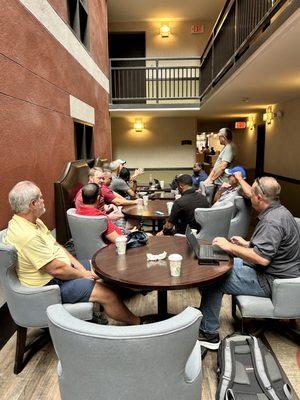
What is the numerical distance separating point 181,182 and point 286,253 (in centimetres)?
141

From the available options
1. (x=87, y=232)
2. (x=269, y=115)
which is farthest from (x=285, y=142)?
(x=87, y=232)

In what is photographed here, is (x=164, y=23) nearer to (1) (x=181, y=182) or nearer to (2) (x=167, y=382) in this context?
(1) (x=181, y=182)

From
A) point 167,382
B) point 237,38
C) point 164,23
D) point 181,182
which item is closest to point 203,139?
point 164,23

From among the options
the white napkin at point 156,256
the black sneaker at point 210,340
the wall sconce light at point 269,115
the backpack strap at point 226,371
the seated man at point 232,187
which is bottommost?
the black sneaker at point 210,340

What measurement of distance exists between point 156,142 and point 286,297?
879 centimetres

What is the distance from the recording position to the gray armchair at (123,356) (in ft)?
3.21

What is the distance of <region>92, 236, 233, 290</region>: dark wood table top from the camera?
1.77 m

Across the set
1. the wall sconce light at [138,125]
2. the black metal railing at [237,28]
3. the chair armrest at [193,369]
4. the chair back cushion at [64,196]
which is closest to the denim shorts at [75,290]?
the chair armrest at [193,369]

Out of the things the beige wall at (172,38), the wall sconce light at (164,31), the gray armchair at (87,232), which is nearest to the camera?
the gray armchair at (87,232)

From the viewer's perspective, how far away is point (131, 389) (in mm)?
1041

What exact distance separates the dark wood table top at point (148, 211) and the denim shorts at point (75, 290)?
1.43 m

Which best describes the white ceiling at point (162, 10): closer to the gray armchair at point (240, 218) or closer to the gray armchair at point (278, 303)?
the gray armchair at point (240, 218)

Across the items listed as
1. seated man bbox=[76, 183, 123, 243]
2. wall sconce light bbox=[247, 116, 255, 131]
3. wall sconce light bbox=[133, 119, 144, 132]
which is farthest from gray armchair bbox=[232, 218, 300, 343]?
wall sconce light bbox=[247, 116, 255, 131]

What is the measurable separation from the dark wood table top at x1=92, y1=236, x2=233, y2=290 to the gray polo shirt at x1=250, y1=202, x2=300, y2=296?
0.24 m
